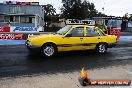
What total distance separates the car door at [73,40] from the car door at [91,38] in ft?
0.83

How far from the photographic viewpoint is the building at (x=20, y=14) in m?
53.8

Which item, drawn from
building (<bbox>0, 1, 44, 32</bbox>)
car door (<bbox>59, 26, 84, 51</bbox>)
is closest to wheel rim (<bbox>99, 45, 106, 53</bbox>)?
car door (<bbox>59, 26, 84, 51</bbox>)

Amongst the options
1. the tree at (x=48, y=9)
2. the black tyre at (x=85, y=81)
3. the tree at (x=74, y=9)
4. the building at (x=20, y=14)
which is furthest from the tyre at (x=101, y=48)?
the tree at (x=48, y=9)

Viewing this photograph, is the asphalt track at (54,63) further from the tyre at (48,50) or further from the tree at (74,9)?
the tree at (74,9)

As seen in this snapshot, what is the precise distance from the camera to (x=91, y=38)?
1338cm

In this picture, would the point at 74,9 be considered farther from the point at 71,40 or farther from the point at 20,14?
the point at 71,40

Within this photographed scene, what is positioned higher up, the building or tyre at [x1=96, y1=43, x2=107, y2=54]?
the building

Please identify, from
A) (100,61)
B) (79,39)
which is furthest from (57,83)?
(79,39)

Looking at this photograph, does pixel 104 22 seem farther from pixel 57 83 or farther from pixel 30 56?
pixel 57 83

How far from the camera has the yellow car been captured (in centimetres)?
1213

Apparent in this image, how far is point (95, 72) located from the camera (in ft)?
31.2

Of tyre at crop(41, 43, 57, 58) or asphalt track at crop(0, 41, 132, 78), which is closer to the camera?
asphalt track at crop(0, 41, 132, 78)

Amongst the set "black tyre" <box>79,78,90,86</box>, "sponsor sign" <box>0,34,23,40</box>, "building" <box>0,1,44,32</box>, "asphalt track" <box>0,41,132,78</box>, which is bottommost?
"asphalt track" <box>0,41,132,78</box>

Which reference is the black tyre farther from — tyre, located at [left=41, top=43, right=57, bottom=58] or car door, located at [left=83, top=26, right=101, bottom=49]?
car door, located at [left=83, top=26, right=101, bottom=49]
